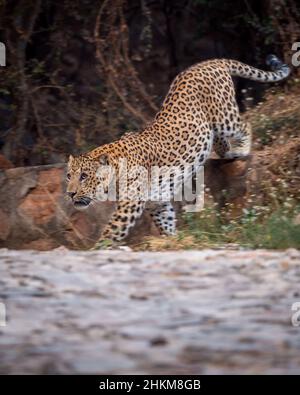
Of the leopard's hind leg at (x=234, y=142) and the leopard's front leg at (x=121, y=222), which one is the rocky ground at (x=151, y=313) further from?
the leopard's hind leg at (x=234, y=142)

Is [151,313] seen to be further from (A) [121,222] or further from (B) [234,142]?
(B) [234,142]

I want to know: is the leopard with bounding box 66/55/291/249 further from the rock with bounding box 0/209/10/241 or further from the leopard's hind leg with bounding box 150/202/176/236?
the rock with bounding box 0/209/10/241

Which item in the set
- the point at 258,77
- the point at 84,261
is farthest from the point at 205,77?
the point at 84,261

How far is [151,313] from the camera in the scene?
217 inches

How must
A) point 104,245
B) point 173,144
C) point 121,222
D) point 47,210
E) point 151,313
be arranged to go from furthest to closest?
point 47,210
point 173,144
point 121,222
point 104,245
point 151,313

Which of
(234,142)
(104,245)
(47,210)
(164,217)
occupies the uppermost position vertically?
(234,142)

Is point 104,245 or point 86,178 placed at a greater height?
point 86,178

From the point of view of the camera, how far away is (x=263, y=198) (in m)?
9.70

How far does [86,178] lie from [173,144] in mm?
1044

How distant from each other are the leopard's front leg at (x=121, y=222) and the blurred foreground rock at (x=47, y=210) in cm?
66

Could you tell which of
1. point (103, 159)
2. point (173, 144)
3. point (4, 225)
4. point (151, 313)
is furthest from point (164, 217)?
point (151, 313)

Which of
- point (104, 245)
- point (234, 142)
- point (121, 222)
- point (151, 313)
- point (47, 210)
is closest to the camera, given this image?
point (151, 313)

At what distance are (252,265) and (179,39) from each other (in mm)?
9202

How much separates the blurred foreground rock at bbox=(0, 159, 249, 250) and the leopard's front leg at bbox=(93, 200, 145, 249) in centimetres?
66
